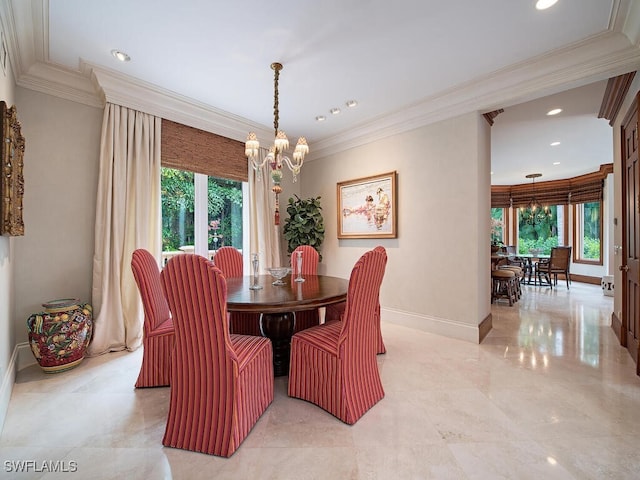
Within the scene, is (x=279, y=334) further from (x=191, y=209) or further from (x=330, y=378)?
(x=191, y=209)

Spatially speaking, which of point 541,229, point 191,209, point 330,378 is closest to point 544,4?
point 330,378

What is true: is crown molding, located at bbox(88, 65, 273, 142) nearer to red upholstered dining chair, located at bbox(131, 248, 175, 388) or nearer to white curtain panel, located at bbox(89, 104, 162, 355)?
white curtain panel, located at bbox(89, 104, 162, 355)

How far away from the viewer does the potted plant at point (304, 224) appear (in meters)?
4.62

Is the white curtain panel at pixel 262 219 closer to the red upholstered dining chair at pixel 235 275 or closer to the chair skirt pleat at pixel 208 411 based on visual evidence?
the red upholstered dining chair at pixel 235 275

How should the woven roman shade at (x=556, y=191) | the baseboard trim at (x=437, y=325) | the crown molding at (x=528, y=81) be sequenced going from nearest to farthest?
the crown molding at (x=528, y=81) → the baseboard trim at (x=437, y=325) → the woven roman shade at (x=556, y=191)

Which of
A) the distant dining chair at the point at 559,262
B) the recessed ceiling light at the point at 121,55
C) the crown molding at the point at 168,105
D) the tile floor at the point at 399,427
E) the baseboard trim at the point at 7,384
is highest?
the recessed ceiling light at the point at 121,55

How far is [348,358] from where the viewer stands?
1.81 metres

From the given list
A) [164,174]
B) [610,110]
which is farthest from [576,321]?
[164,174]

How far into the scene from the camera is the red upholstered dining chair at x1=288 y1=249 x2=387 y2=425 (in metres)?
1.76

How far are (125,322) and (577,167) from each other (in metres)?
9.05

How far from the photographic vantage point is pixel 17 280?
2.60 m

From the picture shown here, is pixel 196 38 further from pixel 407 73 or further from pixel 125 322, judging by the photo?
pixel 125 322

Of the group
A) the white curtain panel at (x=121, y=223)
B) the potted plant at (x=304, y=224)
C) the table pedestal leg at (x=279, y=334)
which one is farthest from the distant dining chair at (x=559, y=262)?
the white curtain panel at (x=121, y=223)

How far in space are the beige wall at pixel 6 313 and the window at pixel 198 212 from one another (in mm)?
1379
